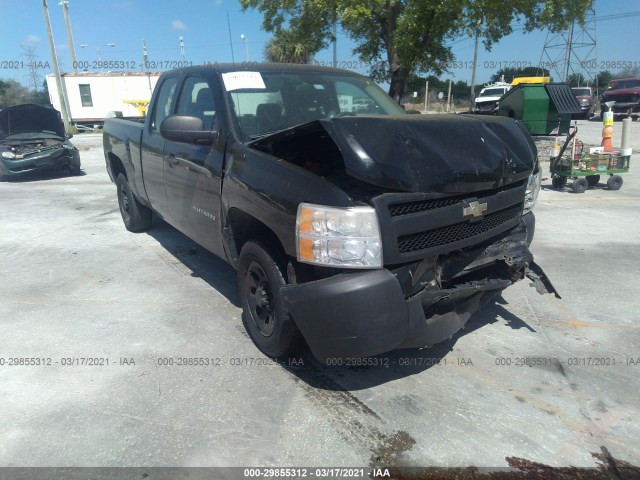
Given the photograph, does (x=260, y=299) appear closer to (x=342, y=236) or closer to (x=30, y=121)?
(x=342, y=236)

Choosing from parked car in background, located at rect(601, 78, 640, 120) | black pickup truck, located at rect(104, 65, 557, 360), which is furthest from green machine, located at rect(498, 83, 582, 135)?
parked car in background, located at rect(601, 78, 640, 120)

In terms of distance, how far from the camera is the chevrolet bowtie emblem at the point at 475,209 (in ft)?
9.32

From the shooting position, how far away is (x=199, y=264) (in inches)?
210

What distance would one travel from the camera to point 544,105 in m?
11.0

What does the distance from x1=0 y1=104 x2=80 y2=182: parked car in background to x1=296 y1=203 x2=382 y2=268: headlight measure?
1050 cm

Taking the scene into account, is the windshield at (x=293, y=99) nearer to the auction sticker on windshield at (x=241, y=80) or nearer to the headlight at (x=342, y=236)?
the auction sticker on windshield at (x=241, y=80)

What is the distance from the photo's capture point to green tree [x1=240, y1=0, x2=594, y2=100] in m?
10.2

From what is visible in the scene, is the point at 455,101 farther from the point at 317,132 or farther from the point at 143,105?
the point at 317,132

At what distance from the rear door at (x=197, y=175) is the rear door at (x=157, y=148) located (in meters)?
0.17

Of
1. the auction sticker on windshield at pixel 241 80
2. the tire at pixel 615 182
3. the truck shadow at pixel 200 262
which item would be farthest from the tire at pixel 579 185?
the auction sticker on windshield at pixel 241 80

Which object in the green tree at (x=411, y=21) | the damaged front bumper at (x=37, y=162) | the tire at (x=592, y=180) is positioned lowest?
the tire at (x=592, y=180)

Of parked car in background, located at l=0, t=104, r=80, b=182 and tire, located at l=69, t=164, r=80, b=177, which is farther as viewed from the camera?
tire, located at l=69, t=164, r=80, b=177

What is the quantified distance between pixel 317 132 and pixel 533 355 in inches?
84.1

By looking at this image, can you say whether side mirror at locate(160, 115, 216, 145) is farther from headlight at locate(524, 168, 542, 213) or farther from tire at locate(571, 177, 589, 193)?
tire at locate(571, 177, 589, 193)
